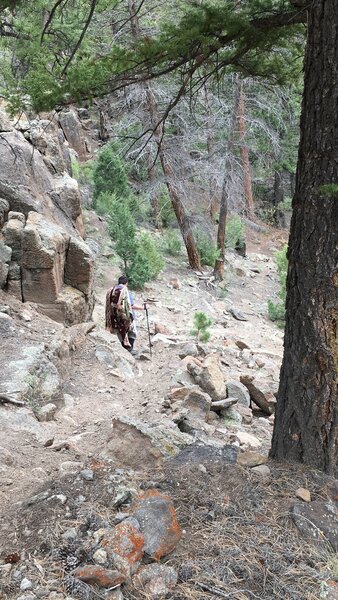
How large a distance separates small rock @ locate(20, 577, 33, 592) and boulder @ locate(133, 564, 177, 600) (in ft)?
1.72

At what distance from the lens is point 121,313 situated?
960 cm

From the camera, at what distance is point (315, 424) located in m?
3.76

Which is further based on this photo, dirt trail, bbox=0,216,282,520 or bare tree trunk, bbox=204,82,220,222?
bare tree trunk, bbox=204,82,220,222

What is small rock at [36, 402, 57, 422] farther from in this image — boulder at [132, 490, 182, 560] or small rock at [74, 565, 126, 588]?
small rock at [74, 565, 126, 588]

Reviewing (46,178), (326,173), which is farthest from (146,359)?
(326,173)

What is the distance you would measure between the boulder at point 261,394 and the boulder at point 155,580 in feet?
15.6

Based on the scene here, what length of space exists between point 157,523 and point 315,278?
1.93 metres

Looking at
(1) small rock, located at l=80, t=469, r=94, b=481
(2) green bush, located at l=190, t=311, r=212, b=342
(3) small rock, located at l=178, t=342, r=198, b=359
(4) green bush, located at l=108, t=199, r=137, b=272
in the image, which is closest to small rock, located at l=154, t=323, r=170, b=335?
(2) green bush, located at l=190, t=311, r=212, b=342

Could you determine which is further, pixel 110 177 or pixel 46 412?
pixel 110 177

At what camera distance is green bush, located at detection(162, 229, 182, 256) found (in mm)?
19562

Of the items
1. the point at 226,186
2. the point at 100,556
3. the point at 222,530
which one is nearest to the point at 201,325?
the point at 222,530

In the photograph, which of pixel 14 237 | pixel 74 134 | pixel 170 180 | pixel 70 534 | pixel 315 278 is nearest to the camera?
pixel 70 534

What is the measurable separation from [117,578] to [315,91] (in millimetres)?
3215

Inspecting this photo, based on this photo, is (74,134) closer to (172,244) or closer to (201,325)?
(172,244)
